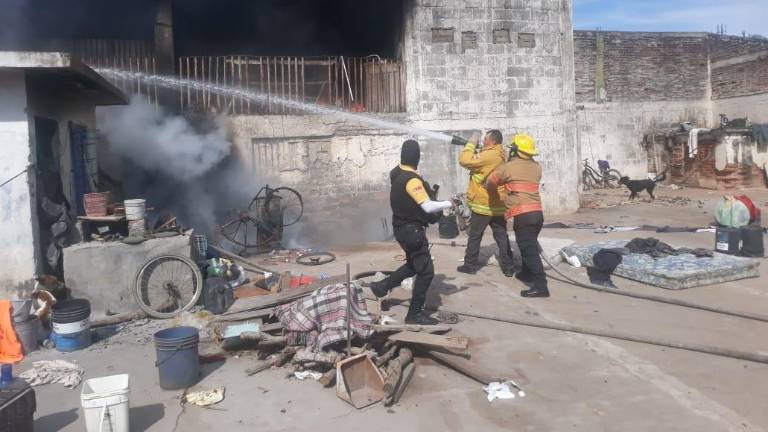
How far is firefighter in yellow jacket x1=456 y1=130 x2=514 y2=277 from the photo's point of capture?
8297mm

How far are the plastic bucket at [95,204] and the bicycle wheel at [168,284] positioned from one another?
3.70ft

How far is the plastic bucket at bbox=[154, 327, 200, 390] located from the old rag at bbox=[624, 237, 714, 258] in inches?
247

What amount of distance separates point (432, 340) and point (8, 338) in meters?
3.83

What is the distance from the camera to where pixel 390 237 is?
12.8 metres

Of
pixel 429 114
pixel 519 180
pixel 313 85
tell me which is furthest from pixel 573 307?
pixel 313 85

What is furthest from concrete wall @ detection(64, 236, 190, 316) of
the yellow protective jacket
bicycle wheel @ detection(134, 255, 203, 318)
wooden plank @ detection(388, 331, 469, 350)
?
the yellow protective jacket

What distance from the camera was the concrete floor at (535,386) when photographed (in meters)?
4.27

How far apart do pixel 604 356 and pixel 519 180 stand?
2.54m

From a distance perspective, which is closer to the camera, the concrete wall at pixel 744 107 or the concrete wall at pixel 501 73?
the concrete wall at pixel 501 73

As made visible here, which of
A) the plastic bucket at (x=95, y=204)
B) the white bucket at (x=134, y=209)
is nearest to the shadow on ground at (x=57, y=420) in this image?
the white bucket at (x=134, y=209)

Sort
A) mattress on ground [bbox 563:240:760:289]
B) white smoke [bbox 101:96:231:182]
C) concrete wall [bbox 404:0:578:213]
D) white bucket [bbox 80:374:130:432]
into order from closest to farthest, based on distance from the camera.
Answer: white bucket [bbox 80:374:130:432]
mattress on ground [bbox 563:240:760:289]
white smoke [bbox 101:96:231:182]
concrete wall [bbox 404:0:578:213]

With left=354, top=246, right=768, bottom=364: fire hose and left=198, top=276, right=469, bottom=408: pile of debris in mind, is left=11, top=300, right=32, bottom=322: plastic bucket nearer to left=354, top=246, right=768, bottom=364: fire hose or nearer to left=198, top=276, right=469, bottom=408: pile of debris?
left=198, top=276, right=469, bottom=408: pile of debris

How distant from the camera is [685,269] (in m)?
7.70

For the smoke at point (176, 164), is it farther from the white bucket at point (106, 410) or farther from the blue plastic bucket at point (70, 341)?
the white bucket at point (106, 410)
